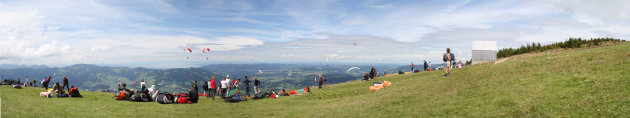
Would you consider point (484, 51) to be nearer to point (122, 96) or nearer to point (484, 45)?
point (484, 45)

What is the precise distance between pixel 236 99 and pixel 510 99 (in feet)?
61.1

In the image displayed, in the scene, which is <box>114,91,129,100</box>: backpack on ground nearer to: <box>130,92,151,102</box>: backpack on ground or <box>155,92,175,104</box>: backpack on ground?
<box>130,92,151,102</box>: backpack on ground

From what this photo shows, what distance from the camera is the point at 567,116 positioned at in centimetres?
763

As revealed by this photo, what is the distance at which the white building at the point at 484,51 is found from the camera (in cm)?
3628

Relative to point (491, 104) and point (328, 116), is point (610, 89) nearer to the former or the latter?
point (491, 104)

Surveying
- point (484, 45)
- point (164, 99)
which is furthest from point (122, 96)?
point (484, 45)

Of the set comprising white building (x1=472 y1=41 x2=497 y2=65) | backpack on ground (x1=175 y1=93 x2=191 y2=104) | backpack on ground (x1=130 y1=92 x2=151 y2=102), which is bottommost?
backpack on ground (x1=175 y1=93 x2=191 y2=104)

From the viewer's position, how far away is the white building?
36.3 m

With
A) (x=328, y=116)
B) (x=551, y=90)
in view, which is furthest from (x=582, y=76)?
(x=328, y=116)

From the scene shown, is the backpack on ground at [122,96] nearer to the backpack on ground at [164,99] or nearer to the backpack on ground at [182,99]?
the backpack on ground at [164,99]

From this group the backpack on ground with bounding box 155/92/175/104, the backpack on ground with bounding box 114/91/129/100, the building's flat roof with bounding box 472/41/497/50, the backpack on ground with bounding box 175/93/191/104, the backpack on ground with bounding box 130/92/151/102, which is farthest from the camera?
the building's flat roof with bounding box 472/41/497/50

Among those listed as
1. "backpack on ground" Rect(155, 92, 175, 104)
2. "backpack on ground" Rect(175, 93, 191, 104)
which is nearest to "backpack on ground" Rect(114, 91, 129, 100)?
"backpack on ground" Rect(155, 92, 175, 104)

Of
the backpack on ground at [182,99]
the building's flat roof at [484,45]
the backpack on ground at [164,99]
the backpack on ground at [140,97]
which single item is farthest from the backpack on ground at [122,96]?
the building's flat roof at [484,45]

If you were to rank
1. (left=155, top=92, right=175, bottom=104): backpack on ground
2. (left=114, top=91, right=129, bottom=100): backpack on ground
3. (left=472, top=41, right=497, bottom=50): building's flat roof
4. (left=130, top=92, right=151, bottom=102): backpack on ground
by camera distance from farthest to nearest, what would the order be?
(left=472, top=41, right=497, bottom=50): building's flat roof → (left=114, top=91, right=129, bottom=100): backpack on ground → (left=130, top=92, right=151, bottom=102): backpack on ground → (left=155, top=92, right=175, bottom=104): backpack on ground
